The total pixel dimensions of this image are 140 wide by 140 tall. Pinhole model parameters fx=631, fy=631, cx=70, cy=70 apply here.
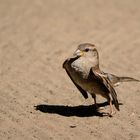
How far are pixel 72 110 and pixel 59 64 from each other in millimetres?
2393

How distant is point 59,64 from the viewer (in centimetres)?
1205

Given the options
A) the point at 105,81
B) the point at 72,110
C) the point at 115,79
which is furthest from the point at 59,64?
the point at 105,81

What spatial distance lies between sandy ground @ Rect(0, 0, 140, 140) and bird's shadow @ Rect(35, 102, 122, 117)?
0.02 metres

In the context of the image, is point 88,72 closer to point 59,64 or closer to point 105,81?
point 105,81

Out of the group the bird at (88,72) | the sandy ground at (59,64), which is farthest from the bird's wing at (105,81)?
the sandy ground at (59,64)

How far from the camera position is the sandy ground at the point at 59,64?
8961 millimetres

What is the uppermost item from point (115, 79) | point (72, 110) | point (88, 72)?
point (88, 72)

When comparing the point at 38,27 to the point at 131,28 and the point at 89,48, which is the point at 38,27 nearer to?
the point at 131,28

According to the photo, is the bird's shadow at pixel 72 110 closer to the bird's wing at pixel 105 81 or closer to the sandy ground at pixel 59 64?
the sandy ground at pixel 59 64

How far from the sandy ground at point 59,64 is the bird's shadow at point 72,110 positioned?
2 cm

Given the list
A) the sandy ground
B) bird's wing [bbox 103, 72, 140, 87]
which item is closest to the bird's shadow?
the sandy ground

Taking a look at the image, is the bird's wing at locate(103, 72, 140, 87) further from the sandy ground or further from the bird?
the bird

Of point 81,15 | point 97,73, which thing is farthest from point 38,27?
point 97,73

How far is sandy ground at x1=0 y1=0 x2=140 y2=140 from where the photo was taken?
8.96 meters
